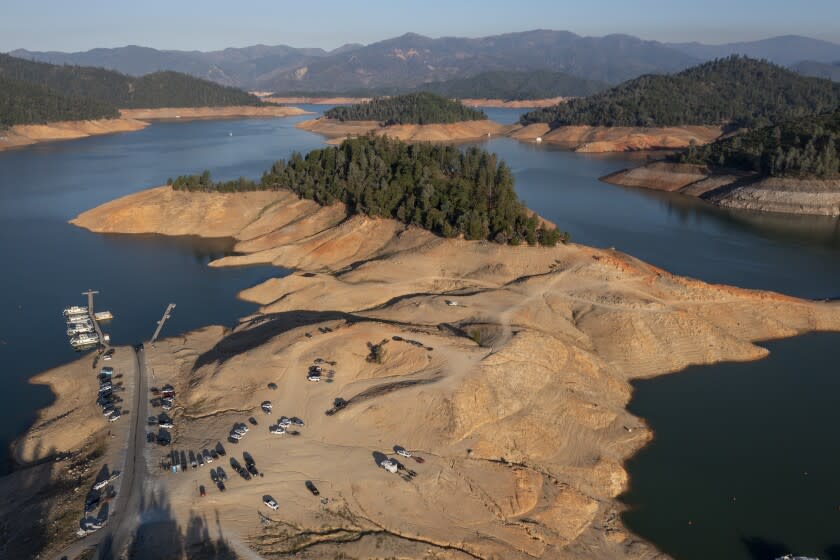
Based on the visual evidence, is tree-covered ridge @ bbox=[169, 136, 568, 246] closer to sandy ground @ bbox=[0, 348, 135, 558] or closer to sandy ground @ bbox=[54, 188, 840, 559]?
sandy ground @ bbox=[54, 188, 840, 559]

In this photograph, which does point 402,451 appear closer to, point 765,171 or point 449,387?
point 449,387

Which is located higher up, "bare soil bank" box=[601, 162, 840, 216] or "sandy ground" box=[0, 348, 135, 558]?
"bare soil bank" box=[601, 162, 840, 216]

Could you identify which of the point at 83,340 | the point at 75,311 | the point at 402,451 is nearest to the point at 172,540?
the point at 402,451

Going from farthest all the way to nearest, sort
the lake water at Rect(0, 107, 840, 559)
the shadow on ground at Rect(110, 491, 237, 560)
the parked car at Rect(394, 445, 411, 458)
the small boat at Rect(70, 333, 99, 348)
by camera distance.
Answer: the small boat at Rect(70, 333, 99, 348), the parked car at Rect(394, 445, 411, 458), the lake water at Rect(0, 107, 840, 559), the shadow on ground at Rect(110, 491, 237, 560)

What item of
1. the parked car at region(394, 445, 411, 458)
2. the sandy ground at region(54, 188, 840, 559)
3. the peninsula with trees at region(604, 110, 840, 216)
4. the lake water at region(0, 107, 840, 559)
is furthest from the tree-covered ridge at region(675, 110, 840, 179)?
the parked car at region(394, 445, 411, 458)

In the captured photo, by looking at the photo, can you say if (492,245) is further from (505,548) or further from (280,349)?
(505,548)

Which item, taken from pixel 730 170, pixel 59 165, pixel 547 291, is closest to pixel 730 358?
pixel 547 291

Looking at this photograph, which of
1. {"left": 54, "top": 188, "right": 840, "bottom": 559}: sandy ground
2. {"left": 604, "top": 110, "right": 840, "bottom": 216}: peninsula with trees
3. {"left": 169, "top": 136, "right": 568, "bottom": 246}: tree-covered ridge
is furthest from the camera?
{"left": 604, "top": 110, "right": 840, "bottom": 216}: peninsula with trees
